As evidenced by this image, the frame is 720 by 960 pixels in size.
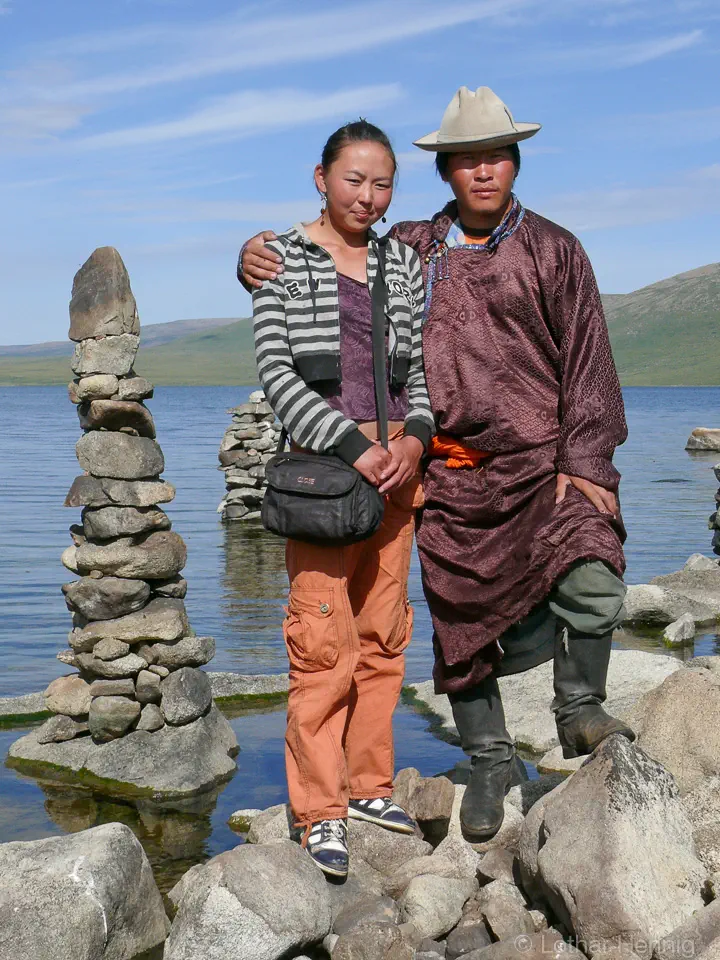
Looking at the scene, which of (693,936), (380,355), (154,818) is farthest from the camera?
(154,818)

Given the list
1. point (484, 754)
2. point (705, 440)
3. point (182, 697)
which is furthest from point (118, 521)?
point (705, 440)

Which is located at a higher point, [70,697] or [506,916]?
[506,916]

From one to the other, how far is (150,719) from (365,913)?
156 inches

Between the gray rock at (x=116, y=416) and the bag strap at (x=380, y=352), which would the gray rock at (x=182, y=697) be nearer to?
the gray rock at (x=116, y=416)

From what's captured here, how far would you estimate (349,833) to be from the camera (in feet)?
18.8

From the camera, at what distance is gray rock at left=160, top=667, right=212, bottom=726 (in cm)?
887

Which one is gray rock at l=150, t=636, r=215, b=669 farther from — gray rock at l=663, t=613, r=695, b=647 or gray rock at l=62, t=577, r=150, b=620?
gray rock at l=663, t=613, r=695, b=647

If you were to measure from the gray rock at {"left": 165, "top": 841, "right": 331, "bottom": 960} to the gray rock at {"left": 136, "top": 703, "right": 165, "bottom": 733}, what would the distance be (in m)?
3.79

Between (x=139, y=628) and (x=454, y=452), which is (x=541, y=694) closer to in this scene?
A: (x=139, y=628)

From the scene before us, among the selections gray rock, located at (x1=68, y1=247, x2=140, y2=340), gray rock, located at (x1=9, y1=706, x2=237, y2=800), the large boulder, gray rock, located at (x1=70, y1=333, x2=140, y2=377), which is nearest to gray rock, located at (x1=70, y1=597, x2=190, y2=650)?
gray rock, located at (x1=9, y1=706, x2=237, y2=800)

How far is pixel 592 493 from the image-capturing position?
17.3 ft

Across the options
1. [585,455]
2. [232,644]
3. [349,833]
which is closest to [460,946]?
[349,833]

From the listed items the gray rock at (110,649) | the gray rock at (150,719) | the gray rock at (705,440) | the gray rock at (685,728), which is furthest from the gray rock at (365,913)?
the gray rock at (705,440)

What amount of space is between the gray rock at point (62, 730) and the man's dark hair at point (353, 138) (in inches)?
210
